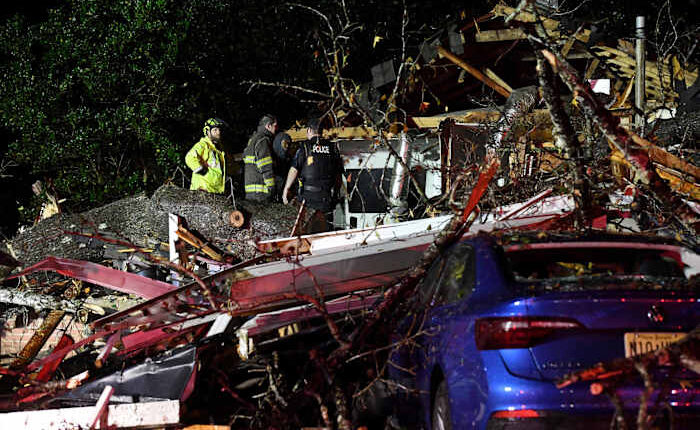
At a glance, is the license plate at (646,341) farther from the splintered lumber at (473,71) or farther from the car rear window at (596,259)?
the splintered lumber at (473,71)

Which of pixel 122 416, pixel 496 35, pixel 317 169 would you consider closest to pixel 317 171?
pixel 317 169

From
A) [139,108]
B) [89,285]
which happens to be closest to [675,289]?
[89,285]

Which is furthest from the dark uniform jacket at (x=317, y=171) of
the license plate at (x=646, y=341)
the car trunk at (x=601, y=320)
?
the license plate at (x=646, y=341)

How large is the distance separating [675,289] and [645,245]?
809mm

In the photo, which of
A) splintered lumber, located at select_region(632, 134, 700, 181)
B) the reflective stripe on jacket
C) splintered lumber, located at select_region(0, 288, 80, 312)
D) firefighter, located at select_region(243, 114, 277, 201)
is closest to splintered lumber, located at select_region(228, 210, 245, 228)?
firefighter, located at select_region(243, 114, 277, 201)

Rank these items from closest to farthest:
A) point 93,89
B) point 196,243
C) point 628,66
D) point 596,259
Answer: point 596,259 < point 196,243 < point 628,66 < point 93,89

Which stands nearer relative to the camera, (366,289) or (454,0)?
(366,289)

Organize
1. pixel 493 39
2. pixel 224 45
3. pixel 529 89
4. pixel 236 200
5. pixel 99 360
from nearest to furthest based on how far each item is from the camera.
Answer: pixel 99 360 → pixel 236 200 → pixel 529 89 → pixel 493 39 → pixel 224 45

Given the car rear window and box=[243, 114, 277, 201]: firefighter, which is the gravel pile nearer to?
box=[243, 114, 277, 201]: firefighter

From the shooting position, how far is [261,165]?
10.7m

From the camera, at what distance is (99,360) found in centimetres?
565

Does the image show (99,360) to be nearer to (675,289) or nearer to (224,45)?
(675,289)

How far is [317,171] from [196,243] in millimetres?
2481

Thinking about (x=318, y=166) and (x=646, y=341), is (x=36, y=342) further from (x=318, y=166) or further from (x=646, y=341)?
(x=646, y=341)
